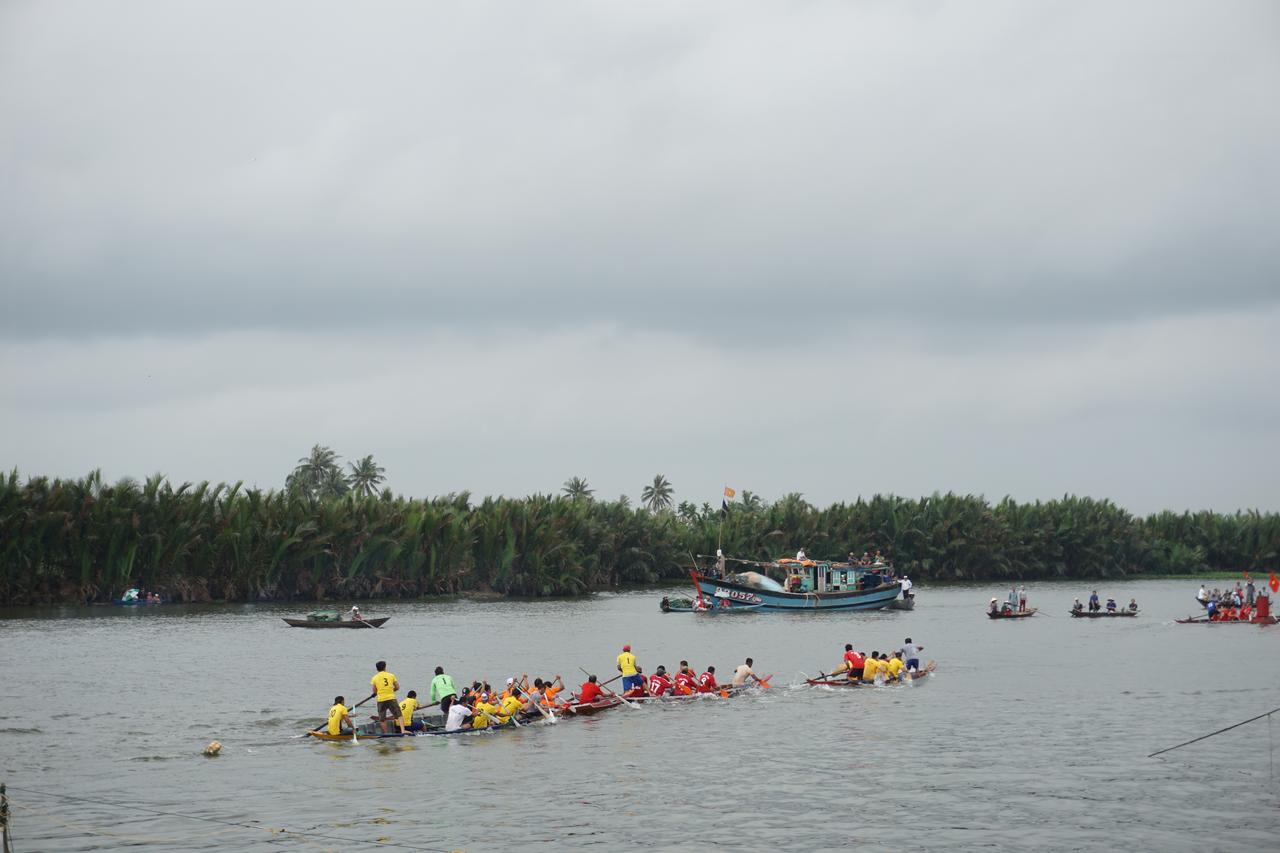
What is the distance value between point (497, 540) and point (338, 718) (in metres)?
66.9

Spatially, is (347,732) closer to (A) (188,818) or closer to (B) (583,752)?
(B) (583,752)

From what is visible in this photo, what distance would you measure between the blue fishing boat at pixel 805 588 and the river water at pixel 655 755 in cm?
2120

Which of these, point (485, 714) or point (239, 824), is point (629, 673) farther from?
point (239, 824)

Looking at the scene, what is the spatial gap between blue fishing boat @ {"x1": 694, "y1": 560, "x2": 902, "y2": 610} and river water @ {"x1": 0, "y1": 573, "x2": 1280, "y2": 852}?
2120 centimetres

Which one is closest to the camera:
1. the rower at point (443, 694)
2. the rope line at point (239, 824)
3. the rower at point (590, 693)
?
the rope line at point (239, 824)

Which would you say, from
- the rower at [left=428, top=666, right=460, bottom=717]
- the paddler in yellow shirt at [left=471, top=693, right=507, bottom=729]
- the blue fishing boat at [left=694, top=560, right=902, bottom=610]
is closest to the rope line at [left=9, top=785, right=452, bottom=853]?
the rower at [left=428, top=666, right=460, bottom=717]

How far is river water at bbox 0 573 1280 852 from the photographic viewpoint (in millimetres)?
30734

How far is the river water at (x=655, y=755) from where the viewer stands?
3073cm

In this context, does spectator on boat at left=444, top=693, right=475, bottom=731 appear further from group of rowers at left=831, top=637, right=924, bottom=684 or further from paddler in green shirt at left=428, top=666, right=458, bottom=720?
group of rowers at left=831, top=637, right=924, bottom=684

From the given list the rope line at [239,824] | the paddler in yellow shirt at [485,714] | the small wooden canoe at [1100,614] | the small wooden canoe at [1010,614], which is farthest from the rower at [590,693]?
the small wooden canoe at [1100,614]

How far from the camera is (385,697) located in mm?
42000

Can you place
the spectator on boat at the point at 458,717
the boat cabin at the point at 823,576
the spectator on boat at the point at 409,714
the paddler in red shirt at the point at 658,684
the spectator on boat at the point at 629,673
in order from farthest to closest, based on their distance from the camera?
1. the boat cabin at the point at 823,576
2. the paddler in red shirt at the point at 658,684
3. the spectator on boat at the point at 629,673
4. the spectator on boat at the point at 458,717
5. the spectator on boat at the point at 409,714

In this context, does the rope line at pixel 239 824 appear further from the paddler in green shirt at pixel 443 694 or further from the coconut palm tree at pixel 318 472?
the coconut palm tree at pixel 318 472

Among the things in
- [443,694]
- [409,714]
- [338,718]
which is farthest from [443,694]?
[338,718]
